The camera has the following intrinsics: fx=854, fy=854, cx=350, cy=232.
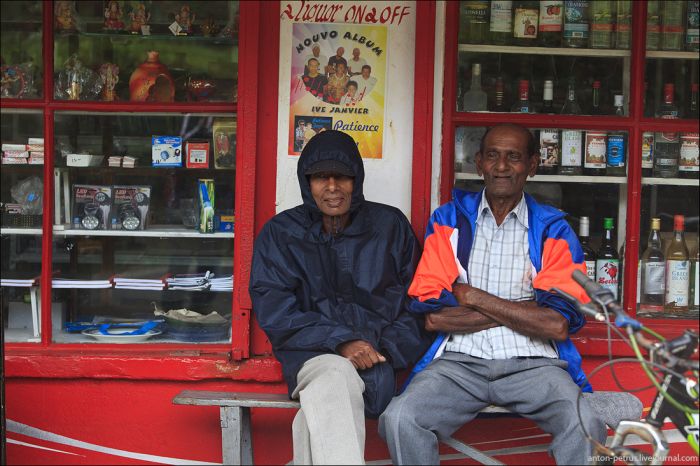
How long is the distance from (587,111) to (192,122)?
192 cm

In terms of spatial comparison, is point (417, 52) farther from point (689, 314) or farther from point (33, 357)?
point (33, 357)

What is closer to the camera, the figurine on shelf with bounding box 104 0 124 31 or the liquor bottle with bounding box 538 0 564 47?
the liquor bottle with bounding box 538 0 564 47

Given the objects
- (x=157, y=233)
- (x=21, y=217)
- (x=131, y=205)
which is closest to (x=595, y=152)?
(x=157, y=233)

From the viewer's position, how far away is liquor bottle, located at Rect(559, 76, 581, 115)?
4141 millimetres

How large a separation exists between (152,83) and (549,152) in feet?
6.50

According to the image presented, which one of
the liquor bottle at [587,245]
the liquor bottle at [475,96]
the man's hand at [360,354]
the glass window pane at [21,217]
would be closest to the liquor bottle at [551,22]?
the liquor bottle at [475,96]

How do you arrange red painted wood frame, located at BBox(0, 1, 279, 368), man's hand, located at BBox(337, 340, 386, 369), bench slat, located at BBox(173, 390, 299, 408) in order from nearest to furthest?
man's hand, located at BBox(337, 340, 386, 369) → bench slat, located at BBox(173, 390, 299, 408) → red painted wood frame, located at BBox(0, 1, 279, 368)

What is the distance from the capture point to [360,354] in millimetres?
3381

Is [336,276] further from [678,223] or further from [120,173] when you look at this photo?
[678,223]

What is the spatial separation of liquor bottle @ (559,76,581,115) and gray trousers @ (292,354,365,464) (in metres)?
1.72

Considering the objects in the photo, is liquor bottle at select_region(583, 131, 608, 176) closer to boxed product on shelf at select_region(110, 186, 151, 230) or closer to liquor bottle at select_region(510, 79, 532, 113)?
liquor bottle at select_region(510, 79, 532, 113)

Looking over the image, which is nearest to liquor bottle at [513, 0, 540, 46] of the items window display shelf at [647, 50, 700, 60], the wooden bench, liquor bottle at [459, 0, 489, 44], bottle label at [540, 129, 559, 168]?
liquor bottle at [459, 0, 489, 44]

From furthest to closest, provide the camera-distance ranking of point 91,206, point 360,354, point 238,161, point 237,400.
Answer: point 91,206, point 238,161, point 237,400, point 360,354

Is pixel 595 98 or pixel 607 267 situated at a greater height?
pixel 595 98
